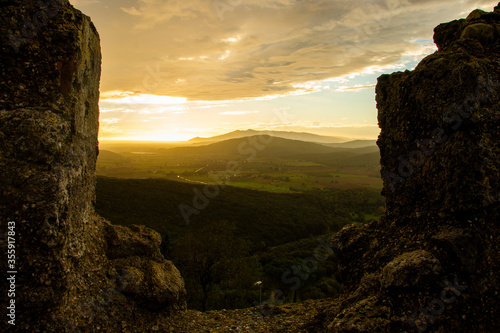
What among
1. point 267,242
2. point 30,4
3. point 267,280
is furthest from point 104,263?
point 267,242

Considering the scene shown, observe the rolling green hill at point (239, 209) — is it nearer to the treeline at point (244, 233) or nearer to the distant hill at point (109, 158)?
the treeline at point (244, 233)

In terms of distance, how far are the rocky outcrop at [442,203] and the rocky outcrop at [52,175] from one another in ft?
25.7

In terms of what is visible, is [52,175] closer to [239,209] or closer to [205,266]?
[205,266]

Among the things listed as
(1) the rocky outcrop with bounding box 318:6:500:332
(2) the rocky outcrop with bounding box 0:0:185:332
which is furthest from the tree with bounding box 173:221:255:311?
(1) the rocky outcrop with bounding box 318:6:500:332

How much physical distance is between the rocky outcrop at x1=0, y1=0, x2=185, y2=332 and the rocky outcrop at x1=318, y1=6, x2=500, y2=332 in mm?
7834

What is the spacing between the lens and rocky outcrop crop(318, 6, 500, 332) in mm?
7109

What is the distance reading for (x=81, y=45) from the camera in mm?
8984

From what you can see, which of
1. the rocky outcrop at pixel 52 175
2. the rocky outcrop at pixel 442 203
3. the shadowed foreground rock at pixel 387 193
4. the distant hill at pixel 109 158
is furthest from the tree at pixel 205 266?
the distant hill at pixel 109 158

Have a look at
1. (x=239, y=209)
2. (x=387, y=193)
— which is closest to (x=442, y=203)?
(x=387, y=193)

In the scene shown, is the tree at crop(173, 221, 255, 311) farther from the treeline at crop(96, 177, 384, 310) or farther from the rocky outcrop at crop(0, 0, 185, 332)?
the rocky outcrop at crop(0, 0, 185, 332)

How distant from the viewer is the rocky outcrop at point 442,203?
7.11m

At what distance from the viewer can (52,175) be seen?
7809mm

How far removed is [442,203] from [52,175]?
11484mm

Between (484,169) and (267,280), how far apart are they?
21705 mm
